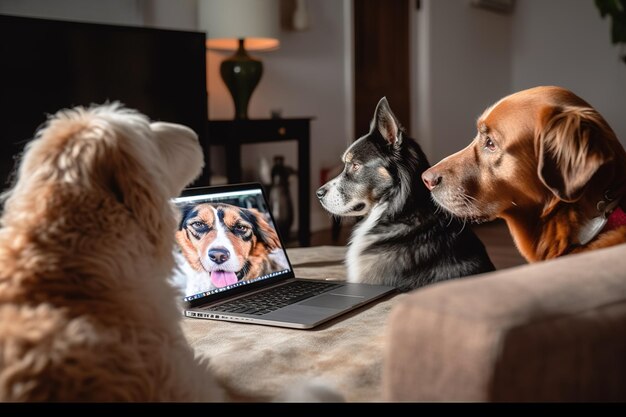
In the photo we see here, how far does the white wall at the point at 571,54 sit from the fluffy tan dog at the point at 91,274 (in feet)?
24.2

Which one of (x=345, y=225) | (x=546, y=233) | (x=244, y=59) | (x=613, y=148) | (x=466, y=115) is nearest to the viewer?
(x=613, y=148)

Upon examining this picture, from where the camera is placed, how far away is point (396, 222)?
5.92 feet

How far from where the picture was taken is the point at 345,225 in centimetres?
598

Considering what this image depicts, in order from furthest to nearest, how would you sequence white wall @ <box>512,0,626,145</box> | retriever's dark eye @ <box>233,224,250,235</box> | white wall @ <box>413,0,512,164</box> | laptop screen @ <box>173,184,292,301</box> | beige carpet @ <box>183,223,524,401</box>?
1. white wall @ <box>512,0,626,145</box>
2. white wall @ <box>413,0,512,164</box>
3. retriever's dark eye @ <box>233,224,250,235</box>
4. laptop screen @ <box>173,184,292,301</box>
5. beige carpet @ <box>183,223,524,401</box>

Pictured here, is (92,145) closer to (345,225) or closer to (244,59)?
(244,59)

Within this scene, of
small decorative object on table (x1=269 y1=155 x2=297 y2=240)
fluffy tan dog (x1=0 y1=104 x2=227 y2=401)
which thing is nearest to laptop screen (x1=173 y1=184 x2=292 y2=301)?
fluffy tan dog (x1=0 y1=104 x2=227 y2=401)

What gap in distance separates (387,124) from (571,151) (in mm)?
665

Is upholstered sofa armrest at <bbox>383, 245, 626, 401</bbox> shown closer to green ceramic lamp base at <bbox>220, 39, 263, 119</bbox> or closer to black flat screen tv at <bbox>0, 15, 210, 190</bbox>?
black flat screen tv at <bbox>0, 15, 210, 190</bbox>

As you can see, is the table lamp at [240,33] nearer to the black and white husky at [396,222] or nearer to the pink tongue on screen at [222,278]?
the black and white husky at [396,222]

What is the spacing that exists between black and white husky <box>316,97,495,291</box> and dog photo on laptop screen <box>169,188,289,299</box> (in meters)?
0.26

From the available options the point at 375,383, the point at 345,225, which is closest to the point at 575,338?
the point at 375,383

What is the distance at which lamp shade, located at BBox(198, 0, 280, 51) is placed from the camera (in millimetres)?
4180

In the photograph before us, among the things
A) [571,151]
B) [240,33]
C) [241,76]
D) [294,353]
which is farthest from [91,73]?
[571,151]

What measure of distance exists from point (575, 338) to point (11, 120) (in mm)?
2148
